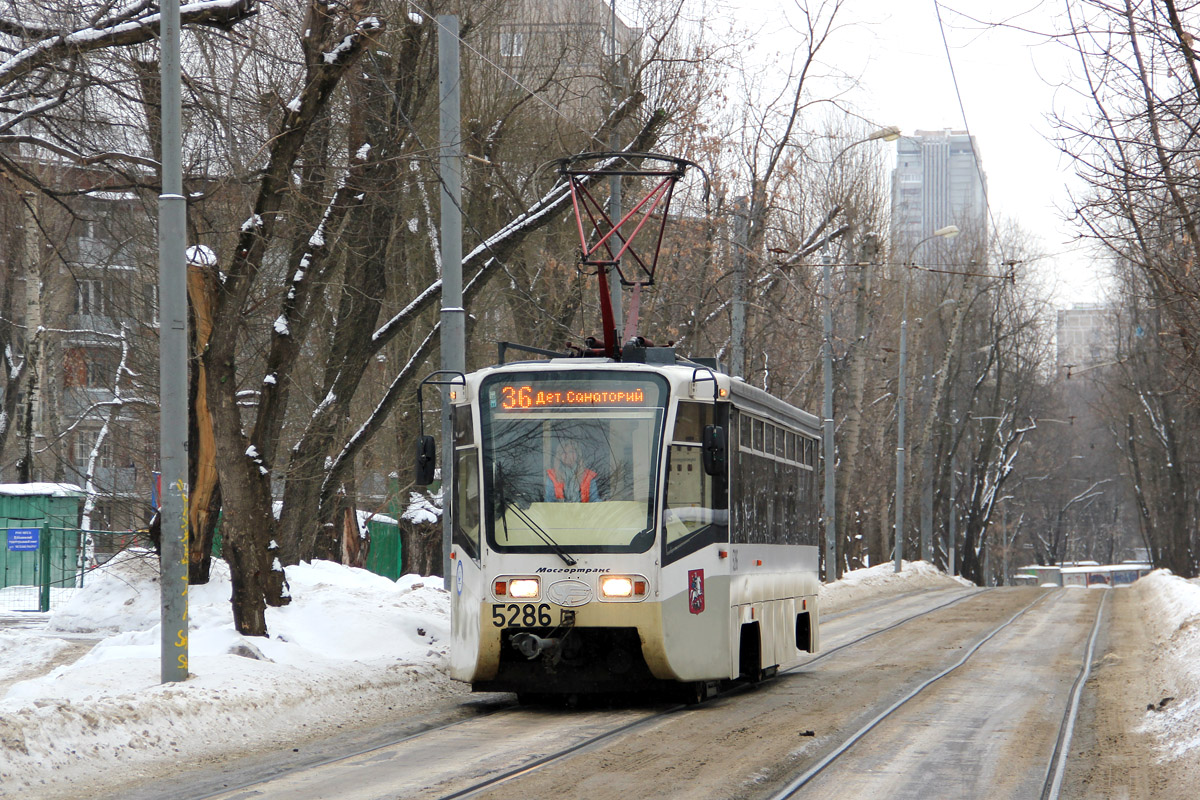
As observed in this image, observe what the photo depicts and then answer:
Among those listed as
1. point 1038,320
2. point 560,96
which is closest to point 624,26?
point 560,96

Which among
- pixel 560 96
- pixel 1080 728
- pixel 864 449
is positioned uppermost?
pixel 560 96

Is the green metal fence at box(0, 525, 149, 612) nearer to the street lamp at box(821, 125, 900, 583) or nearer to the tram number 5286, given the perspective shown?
the tram number 5286

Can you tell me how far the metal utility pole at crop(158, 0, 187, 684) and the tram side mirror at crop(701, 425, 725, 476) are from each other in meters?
4.10

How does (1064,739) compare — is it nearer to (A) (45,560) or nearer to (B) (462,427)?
(B) (462,427)

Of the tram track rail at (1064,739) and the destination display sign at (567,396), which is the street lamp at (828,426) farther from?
the destination display sign at (567,396)

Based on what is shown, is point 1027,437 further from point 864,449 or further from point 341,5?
point 341,5

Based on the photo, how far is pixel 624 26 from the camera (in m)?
24.5

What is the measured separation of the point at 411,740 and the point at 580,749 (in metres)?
1.26

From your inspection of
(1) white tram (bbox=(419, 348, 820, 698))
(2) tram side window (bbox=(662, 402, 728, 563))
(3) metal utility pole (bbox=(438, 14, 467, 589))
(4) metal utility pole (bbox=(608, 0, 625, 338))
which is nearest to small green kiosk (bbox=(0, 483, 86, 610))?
(4) metal utility pole (bbox=(608, 0, 625, 338))

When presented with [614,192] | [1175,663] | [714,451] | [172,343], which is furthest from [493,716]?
[614,192]

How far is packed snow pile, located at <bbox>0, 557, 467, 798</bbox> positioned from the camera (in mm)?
8766

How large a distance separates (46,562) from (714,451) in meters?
16.2

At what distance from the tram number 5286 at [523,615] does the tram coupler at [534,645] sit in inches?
3.9

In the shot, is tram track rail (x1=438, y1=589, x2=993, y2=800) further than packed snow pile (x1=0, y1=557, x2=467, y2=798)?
No
